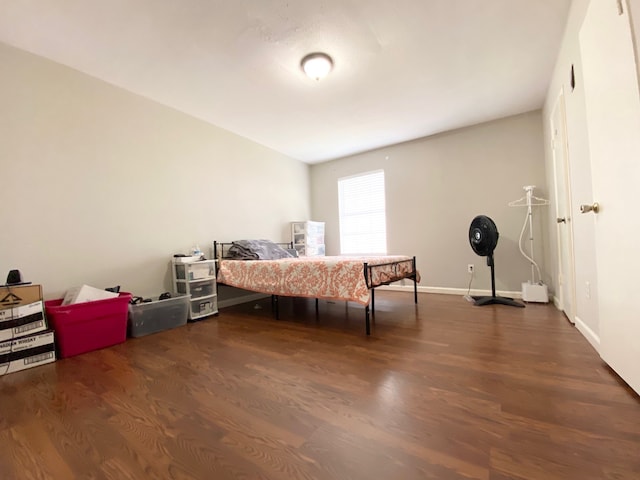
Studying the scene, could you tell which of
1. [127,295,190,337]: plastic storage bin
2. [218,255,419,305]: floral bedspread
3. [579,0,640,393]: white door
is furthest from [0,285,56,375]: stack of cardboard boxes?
[579,0,640,393]: white door

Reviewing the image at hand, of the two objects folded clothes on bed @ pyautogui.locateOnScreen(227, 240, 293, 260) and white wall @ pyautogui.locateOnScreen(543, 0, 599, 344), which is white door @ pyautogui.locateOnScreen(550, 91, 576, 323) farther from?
folded clothes on bed @ pyautogui.locateOnScreen(227, 240, 293, 260)

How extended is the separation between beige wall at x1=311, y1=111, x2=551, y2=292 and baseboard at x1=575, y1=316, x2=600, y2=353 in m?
1.42

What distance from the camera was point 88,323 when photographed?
2.19 m

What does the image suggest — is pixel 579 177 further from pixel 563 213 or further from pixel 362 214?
pixel 362 214

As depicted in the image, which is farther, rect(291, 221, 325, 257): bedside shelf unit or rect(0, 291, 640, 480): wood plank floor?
rect(291, 221, 325, 257): bedside shelf unit

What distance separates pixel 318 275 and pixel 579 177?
2.25m

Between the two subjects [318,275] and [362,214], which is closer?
[318,275]

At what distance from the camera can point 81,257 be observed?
97.7 inches

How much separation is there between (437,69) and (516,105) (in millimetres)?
1513

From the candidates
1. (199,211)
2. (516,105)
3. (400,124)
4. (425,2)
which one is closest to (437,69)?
(425,2)

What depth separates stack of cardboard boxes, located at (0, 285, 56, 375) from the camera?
182 cm

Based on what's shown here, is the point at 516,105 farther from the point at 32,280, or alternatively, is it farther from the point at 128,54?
the point at 32,280

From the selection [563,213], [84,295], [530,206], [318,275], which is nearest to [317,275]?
[318,275]

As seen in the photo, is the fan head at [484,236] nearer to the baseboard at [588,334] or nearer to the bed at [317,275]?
the bed at [317,275]
